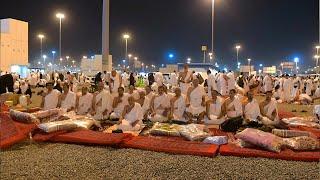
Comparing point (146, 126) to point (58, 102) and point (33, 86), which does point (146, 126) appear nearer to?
point (58, 102)

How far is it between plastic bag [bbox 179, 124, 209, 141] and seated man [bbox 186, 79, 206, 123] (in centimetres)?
278

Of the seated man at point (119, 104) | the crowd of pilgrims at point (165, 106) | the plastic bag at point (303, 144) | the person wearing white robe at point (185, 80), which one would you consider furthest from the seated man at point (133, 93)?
the plastic bag at point (303, 144)

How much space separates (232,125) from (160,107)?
2857 millimetres

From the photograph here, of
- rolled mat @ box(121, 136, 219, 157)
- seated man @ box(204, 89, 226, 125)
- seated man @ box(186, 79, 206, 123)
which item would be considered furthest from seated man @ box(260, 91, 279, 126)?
rolled mat @ box(121, 136, 219, 157)

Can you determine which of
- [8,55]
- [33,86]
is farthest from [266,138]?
[8,55]

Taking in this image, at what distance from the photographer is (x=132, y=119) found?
440 inches

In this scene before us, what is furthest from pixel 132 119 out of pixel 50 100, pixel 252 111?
pixel 252 111

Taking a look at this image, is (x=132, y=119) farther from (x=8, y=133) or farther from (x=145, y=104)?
(x=8, y=133)

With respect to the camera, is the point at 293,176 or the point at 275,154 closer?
the point at 293,176

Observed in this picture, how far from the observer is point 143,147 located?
8461 millimetres

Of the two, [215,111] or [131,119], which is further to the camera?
[215,111]

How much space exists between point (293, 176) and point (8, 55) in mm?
40538

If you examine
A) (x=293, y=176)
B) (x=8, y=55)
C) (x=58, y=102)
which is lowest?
(x=293, y=176)

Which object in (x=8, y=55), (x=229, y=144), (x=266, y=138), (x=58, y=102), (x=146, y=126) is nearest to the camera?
(x=266, y=138)
